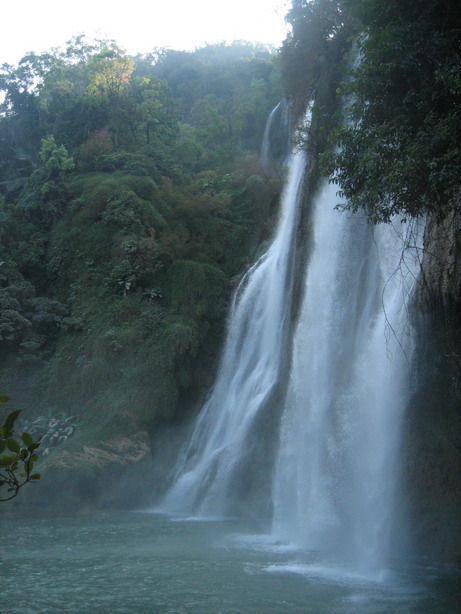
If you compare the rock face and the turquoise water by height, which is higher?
the rock face

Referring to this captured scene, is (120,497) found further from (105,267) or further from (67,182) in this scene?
(67,182)

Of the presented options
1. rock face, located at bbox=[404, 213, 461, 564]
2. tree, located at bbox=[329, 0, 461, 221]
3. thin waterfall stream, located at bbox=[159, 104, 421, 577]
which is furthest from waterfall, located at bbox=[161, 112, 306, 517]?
tree, located at bbox=[329, 0, 461, 221]

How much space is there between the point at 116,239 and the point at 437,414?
17397mm

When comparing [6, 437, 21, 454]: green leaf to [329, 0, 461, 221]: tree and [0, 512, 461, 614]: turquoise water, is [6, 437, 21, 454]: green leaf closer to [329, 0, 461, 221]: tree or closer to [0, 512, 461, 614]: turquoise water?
[0, 512, 461, 614]: turquoise water

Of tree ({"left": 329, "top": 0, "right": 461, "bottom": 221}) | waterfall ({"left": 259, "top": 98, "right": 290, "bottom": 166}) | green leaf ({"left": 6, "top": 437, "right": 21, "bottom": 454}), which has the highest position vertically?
waterfall ({"left": 259, "top": 98, "right": 290, "bottom": 166})

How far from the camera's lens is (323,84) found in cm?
1952

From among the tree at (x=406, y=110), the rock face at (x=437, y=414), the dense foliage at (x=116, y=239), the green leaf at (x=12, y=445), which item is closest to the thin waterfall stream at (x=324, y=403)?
the rock face at (x=437, y=414)

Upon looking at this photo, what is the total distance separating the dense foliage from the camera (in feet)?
72.8

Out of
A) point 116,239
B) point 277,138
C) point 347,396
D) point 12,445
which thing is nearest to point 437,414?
point 347,396

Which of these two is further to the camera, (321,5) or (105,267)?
(105,267)

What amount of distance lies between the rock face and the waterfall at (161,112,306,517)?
5.45 metres

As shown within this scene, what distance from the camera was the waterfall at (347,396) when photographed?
1291cm

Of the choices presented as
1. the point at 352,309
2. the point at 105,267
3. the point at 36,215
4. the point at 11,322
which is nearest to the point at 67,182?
the point at 36,215

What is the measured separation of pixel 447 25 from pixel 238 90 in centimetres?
4383
